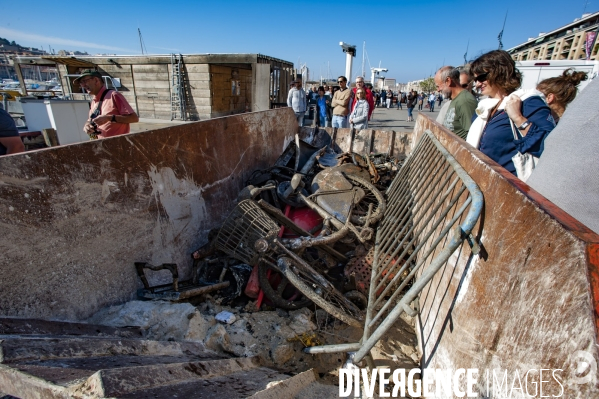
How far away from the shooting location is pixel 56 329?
176 centimetres

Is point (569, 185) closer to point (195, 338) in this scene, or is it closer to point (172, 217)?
point (195, 338)

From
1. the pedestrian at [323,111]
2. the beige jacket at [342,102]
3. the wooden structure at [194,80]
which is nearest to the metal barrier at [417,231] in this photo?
the beige jacket at [342,102]

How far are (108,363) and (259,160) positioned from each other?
3552 millimetres

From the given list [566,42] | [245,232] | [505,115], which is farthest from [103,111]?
[566,42]

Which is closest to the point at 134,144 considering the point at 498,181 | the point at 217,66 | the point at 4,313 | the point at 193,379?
the point at 4,313

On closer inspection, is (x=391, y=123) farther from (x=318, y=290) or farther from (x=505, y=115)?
(x=318, y=290)

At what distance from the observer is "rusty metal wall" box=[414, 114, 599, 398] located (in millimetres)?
899

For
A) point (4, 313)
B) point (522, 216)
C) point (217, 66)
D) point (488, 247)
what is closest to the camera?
point (522, 216)

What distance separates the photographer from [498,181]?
4.87ft

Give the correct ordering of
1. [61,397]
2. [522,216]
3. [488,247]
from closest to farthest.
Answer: [61,397], [522,216], [488,247]

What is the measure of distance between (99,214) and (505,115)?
3.30 metres

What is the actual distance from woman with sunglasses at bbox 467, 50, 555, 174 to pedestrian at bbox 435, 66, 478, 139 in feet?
3.34

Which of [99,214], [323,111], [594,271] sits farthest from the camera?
[323,111]

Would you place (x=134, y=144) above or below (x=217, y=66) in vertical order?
below
